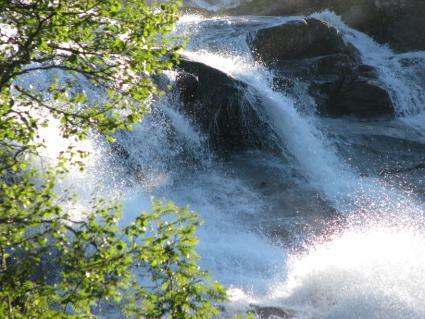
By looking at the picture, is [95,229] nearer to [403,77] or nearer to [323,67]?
[323,67]

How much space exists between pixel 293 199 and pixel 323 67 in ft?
33.7

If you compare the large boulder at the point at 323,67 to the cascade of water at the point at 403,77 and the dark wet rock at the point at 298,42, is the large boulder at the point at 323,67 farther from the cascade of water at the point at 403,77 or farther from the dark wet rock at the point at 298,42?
the cascade of water at the point at 403,77

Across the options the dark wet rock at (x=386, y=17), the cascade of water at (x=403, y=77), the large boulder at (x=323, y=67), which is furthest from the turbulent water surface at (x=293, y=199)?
the dark wet rock at (x=386, y=17)

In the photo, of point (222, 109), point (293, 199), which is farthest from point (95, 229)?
point (222, 109)

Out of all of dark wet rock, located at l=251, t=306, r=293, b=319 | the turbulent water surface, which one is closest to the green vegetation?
dark wet rock, located at l=251, t=306, r=293, b=319

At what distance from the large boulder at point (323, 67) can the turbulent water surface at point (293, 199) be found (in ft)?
2.60

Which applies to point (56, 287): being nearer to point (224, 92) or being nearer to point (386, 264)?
point (386, 264)

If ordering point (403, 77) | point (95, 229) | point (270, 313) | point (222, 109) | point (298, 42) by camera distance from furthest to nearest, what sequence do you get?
1. point (403, 77)
2. point (298, 42)
3. point (222, 109)
4. point (270, 313)
5. point (95, 229)

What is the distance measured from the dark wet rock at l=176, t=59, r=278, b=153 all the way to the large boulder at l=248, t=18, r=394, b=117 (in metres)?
5.29

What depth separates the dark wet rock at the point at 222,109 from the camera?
664 inches

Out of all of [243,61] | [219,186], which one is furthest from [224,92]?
[243,61]

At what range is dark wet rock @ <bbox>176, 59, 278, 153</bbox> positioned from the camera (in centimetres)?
1688

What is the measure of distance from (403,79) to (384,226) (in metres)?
13.2

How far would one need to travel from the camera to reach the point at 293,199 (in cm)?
1453
